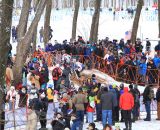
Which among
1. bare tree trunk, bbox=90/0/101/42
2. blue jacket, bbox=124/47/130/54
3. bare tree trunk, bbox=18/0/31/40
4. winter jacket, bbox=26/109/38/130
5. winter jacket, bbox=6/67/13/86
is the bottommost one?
winter jacket, bbox=26/109/38/130

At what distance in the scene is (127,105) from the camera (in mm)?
16625

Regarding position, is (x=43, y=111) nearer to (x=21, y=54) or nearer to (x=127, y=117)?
(x=127, y=117)

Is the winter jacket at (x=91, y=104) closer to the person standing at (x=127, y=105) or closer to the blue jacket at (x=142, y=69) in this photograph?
the person standing at (x=127, y=105)

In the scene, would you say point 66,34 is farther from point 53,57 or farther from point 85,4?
point 85,4

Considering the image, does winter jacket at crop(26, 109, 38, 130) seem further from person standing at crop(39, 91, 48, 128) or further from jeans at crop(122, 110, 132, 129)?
jeans at crop(122, 110, 132, 129)

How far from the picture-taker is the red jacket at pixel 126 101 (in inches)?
651

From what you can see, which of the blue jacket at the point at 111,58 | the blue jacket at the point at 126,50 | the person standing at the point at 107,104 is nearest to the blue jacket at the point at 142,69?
the blue jacket at the point at 111,58

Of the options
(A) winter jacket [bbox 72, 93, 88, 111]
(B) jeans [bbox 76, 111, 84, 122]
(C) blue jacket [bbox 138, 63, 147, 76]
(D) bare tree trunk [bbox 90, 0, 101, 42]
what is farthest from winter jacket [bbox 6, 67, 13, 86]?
(D) bare tree trunk [bbox 90, 0, 101, 42]

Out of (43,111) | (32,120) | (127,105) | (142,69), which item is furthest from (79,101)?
(142,69)

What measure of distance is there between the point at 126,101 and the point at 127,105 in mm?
145

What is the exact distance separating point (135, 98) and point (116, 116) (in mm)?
867

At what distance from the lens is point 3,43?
1042cm

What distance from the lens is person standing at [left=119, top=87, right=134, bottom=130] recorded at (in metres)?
16.5

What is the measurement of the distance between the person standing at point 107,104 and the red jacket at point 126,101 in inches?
11.0
